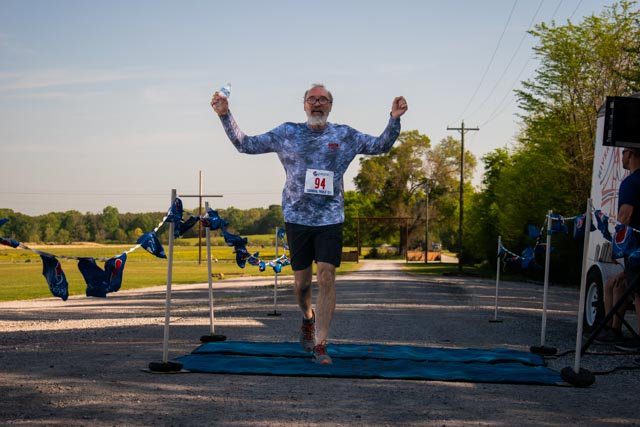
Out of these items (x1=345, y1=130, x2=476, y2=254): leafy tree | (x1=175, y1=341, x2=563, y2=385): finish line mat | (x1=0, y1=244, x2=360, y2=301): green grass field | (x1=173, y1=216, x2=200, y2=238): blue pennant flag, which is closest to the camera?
(x1=175, y1=341, x2=563, y2=385): finish line mat

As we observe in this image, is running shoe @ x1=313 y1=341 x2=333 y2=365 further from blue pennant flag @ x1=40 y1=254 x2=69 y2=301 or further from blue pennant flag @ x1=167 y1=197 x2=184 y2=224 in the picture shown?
blue pennant flag @ x1=40 y1=254 x2=69 y2=301

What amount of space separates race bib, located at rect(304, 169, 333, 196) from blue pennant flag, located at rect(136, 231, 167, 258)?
4.80 ft

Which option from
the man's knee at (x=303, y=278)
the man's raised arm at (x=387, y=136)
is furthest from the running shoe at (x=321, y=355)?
the man's raised arm at (x=387, y=136)

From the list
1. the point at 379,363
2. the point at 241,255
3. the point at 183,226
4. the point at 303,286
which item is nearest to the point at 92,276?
the point at 183,226

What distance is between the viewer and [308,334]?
7996 mm

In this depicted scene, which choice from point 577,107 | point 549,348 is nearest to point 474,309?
point 549,348

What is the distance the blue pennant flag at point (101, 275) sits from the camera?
6.38 metres

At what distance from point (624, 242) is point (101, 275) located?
15.7 feet

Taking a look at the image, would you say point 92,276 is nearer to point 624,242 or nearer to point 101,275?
point 101,275

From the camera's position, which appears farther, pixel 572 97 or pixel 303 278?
pixel 572 97

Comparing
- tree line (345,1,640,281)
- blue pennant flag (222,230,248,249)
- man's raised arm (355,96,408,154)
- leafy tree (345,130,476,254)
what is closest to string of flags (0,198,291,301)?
blue pennant flag (222,230,248,249)

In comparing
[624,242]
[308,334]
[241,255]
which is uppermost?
[624,242]

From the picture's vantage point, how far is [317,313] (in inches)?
286

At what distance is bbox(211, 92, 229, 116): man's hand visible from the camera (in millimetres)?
7508
